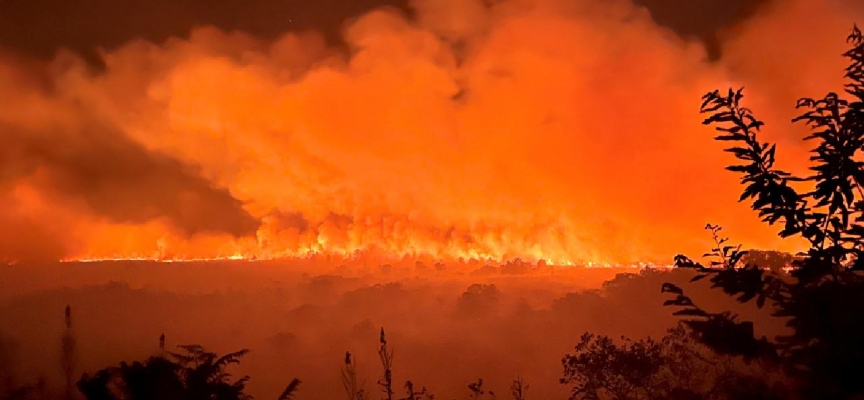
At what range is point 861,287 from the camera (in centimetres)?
680

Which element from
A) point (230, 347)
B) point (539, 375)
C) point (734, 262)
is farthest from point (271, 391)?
point (734, 262)

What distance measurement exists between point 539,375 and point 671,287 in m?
195

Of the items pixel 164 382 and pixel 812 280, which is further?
pixel 164 382

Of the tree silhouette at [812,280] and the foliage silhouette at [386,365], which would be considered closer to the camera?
the tree silhouette at [812,280]

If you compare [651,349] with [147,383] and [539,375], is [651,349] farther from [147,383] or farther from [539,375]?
[539,375]

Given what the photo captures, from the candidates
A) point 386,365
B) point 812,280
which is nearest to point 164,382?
point 386,365

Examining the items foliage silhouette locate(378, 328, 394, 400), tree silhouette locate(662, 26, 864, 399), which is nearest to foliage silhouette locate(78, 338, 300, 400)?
foliage silhouette locate(378, 328, 394, 400)

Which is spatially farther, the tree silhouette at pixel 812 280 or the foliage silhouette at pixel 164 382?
the foliage silhouette at pixel 164 382

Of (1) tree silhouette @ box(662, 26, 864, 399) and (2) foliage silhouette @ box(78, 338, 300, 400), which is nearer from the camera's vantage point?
(1) tree silhouette @ box(662, 26, 864, 399)

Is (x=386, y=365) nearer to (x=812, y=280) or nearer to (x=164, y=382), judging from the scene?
(x=164, y=382)

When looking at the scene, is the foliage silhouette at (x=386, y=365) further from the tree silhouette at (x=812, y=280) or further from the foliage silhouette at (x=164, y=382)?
the tree silhouette at (x=812, y=280)

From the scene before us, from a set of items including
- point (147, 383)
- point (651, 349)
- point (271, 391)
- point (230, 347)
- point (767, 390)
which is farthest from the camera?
point (271, 391)

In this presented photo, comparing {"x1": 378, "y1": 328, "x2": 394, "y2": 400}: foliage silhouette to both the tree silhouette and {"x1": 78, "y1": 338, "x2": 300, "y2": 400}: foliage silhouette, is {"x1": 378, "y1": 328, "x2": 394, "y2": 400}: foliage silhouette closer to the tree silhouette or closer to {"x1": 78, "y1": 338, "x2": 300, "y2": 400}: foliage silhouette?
{"x1": 78, "y1": 338, "x2": 300, "y2": 400}: foliage silhouette

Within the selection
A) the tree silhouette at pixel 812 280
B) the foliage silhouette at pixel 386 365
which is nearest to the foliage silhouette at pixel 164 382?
the foliage silhouette at pixel 386 365
